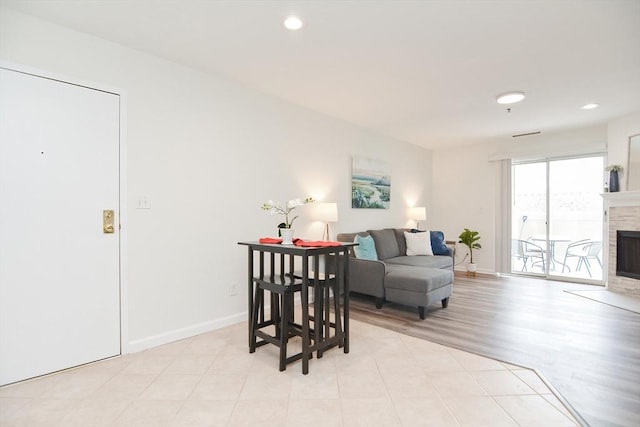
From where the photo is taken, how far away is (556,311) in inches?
145

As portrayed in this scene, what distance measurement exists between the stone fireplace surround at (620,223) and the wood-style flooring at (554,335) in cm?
42

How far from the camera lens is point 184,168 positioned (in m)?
2.90

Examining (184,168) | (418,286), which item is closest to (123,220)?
(184,168)

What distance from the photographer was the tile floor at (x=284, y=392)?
5.74ft

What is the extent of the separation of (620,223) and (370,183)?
3502 millimetres

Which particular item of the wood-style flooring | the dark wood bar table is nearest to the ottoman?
the wood-style flooring

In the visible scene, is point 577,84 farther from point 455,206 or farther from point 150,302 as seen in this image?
point 150,302

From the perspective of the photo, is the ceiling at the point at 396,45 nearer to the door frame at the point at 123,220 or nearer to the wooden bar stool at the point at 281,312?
the door frame at the point at 123,220

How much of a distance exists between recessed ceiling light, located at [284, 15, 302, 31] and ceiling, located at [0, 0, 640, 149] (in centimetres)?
5

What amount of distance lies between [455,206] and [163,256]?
18.2ft

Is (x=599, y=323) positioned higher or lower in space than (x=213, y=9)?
lower

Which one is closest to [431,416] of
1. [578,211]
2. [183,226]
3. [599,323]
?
[183,226]

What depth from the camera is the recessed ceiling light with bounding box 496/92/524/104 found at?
3591 millimetres

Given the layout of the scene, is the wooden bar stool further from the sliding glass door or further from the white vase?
the sliding glass door
